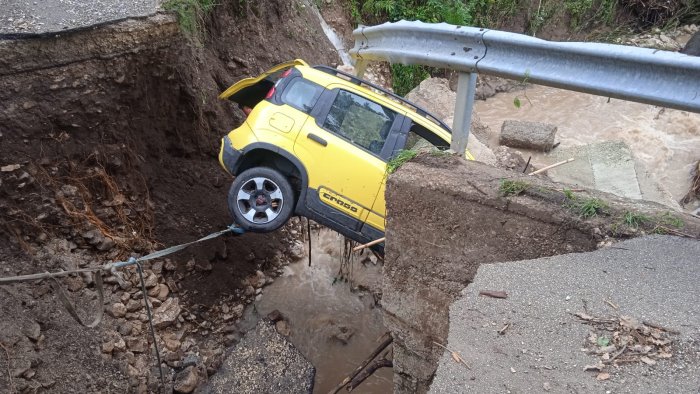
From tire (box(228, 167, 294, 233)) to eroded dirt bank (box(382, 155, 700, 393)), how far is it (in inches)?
75.9

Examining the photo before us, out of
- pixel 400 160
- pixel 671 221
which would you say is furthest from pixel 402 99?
pixel 671 221

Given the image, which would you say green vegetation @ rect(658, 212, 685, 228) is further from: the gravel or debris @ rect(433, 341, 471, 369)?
the gravel

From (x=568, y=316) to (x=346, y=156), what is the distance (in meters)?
3.10

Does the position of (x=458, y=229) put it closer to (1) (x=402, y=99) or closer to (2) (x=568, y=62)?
(2) (x=568, y=62)

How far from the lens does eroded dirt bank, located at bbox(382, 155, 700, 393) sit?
305 cm

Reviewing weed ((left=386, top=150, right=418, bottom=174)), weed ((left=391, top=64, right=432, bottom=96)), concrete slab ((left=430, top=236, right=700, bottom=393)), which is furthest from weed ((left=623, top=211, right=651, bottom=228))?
weed ((left=391, top=64, right=432, bottom=96))

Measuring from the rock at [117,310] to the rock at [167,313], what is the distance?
35 cm

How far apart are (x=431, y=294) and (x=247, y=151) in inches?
101

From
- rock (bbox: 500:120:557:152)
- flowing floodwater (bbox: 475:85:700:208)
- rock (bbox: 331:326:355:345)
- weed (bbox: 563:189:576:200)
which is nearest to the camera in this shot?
weed (bbox: 563:189:576:200)

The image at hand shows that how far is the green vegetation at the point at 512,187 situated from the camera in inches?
126

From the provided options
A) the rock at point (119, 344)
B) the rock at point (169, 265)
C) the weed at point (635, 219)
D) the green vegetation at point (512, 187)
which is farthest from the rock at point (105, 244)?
the weed at point (635, 219)

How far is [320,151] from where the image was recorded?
5.30m

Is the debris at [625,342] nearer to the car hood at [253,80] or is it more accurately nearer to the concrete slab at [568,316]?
the concrete slab at [568,316]

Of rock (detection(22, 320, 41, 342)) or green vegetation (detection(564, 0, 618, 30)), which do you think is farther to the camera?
green vegetation (detection(564, 0, 618, 30))
